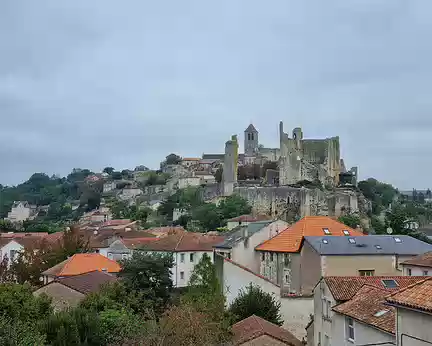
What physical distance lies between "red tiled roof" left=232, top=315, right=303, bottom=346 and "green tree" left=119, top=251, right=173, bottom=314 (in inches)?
336

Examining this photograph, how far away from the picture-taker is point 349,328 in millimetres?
17891

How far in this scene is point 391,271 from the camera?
32.9 m

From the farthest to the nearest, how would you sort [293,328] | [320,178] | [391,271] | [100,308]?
[320,178] < [391,271] < [293,328] < [100,308]

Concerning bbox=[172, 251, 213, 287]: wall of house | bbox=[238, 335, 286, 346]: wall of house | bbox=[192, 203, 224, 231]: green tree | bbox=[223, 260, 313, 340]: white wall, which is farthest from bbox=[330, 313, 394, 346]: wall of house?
bbox=[192, 203, 224, 231]: green tree

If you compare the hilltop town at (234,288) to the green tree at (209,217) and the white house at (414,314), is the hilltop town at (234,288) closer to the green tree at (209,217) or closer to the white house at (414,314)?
the white house at (414,314)

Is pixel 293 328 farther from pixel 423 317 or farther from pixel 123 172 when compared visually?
pixel 123 172

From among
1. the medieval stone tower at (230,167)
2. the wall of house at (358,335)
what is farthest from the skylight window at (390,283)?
the medieval stone tower at (230,167)

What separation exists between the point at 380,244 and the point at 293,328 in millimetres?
7606

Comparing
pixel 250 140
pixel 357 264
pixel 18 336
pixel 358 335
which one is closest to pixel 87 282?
pixel 18 336

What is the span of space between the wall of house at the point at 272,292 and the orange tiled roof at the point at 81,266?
1115cm

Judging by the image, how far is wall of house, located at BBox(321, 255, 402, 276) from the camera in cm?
3162

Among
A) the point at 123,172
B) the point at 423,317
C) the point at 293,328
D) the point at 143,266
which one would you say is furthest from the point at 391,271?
the point at 123,172

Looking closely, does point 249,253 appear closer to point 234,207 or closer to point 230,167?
point 234,207

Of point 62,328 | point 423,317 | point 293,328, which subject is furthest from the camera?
point 293,328
